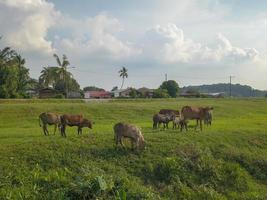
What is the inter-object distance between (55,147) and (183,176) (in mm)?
5995

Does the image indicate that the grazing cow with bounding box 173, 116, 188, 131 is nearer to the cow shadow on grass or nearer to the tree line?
the cow shadow on grass

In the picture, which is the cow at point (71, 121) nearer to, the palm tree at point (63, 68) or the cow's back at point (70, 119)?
the cow's back at point (70, 119)

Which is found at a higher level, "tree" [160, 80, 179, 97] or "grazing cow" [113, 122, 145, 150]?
"tree" [160, 80, 179, 97]

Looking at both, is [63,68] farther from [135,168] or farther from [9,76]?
[135,168]

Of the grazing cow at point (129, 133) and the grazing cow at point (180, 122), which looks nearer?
the grazing cow at point (129, 133)

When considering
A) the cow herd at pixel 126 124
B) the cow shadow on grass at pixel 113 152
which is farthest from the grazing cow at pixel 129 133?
the cow shadow on grass at pixel 113 152

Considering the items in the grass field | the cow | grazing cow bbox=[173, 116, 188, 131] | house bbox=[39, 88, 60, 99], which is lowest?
the grass field

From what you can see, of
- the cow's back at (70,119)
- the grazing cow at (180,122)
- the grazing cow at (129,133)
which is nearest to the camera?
the grazing cow at (129,133)

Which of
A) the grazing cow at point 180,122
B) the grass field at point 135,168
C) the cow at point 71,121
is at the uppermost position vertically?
the cow at point 71,121

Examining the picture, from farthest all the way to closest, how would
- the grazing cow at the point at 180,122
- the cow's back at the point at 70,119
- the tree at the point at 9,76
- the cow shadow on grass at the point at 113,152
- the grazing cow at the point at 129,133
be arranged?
the tree at the point at 9,76 → the grazing cow at the point at 180,122 → the cow's back at the point at 70,119 → the grazing cow at the point at 129,133 → the cow shadow on grass at the point at 113,152

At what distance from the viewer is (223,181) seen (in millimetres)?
20844

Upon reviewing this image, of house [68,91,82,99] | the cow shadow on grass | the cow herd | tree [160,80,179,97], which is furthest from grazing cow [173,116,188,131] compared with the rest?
tree [160,80,179,97]

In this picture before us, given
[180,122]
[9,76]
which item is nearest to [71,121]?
[180,122]

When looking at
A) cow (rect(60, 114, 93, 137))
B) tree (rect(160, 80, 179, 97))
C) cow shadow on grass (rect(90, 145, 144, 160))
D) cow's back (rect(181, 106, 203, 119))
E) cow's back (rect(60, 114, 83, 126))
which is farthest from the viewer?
tree (rect(160, 80, 179, 97))
